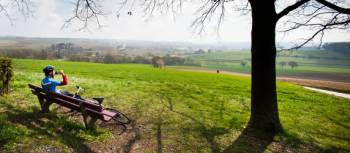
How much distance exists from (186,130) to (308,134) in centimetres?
458

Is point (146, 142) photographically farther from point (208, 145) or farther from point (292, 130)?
point (292, 130)

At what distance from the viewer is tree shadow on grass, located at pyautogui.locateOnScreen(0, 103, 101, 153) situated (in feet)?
22.9

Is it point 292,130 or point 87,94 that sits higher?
point 87,94

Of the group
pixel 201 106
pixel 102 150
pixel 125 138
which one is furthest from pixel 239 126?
pixel 102 150

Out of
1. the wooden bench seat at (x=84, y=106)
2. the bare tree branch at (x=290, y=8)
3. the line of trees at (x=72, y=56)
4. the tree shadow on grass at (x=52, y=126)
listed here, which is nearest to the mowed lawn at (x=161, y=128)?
the tree shadow on grass at (x=52, y=126)

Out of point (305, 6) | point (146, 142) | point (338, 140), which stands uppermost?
point (305, 6)

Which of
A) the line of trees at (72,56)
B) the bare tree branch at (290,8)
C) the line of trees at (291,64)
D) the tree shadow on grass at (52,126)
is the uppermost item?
the bare tree branch at (290,8)

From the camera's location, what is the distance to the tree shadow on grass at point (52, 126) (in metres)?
6.96

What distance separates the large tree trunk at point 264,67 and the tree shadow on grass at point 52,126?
4.82m

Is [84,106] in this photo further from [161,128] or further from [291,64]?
[291,64]

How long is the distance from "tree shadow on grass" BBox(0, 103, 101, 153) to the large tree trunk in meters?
4.82

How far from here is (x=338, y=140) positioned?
10414 mm

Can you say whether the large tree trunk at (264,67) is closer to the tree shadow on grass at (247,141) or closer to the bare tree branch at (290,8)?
the bare tree branch at (290,8)

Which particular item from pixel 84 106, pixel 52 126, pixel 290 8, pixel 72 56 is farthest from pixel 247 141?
pixel 72 56
